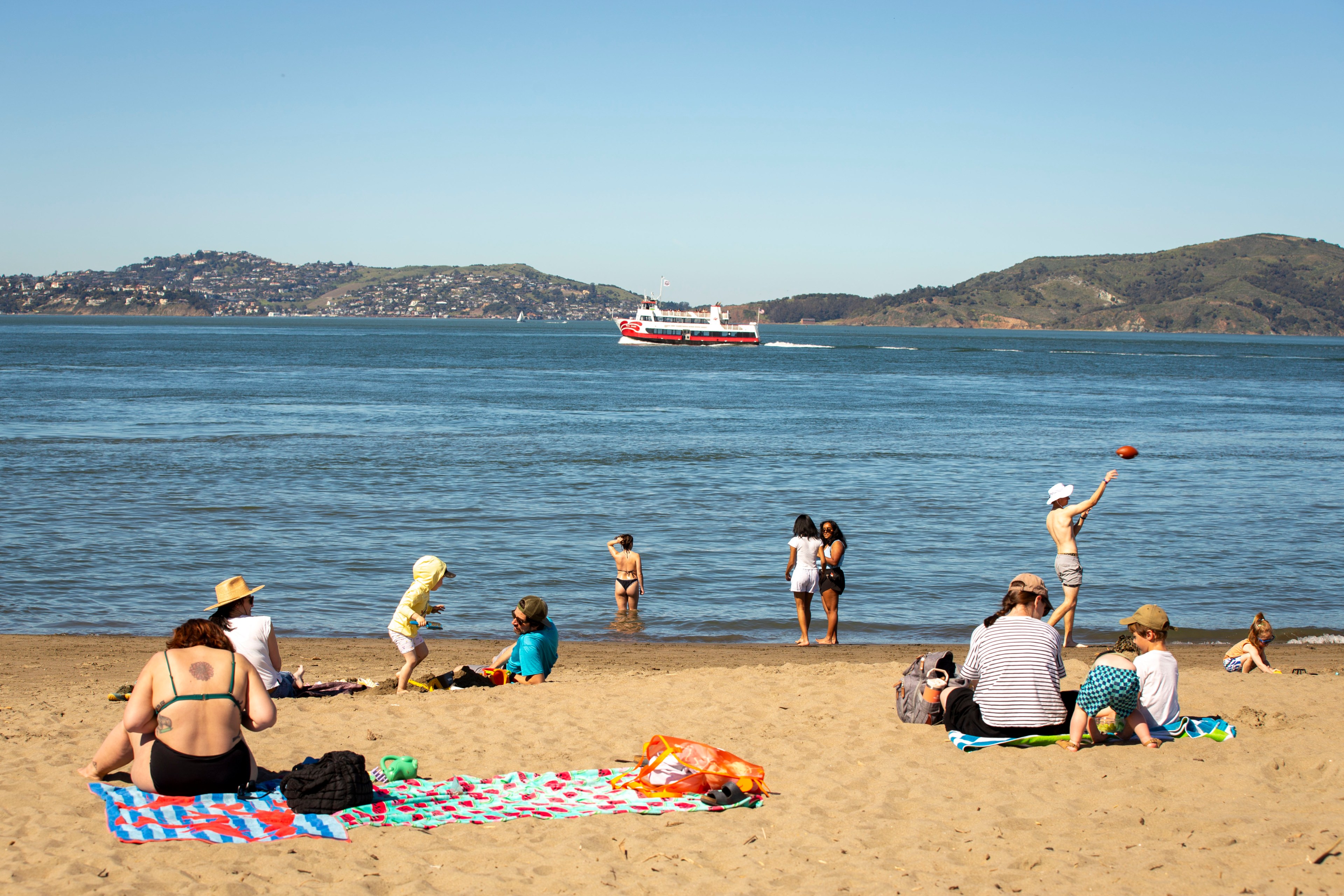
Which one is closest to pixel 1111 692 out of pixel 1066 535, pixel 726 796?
pixel 726 796

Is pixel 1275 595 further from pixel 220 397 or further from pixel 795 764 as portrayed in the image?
pixel 220 397

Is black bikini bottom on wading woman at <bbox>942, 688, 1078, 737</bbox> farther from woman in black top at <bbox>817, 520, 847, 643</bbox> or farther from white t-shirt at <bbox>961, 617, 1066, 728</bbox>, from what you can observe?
woman in black top at <bbox>817, 520, 847, 643</bbox>

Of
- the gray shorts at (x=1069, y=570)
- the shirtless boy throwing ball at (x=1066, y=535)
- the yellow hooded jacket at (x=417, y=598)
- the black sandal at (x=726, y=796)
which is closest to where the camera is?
the black sandal at (x=726, y=796)

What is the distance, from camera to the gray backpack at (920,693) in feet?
23.3

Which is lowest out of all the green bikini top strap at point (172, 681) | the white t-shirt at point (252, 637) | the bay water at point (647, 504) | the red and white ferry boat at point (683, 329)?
the bay water at point (647, 504)

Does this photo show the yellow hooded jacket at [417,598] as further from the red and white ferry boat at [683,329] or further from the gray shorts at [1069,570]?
the red and white ferry boat at [683,329]

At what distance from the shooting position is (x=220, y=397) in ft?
155

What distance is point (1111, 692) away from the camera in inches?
251

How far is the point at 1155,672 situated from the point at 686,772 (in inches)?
125

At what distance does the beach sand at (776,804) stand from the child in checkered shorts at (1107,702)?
12 cm

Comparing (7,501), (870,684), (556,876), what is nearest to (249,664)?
(556,876)

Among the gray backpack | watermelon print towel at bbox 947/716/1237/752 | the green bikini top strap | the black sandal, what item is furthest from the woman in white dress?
the green bikini top strap

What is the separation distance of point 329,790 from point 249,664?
A: 2.63ft

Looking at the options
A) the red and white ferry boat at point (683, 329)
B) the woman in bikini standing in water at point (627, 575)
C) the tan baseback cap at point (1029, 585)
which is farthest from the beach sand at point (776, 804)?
the red and white ferry boat at point (683, 329)
